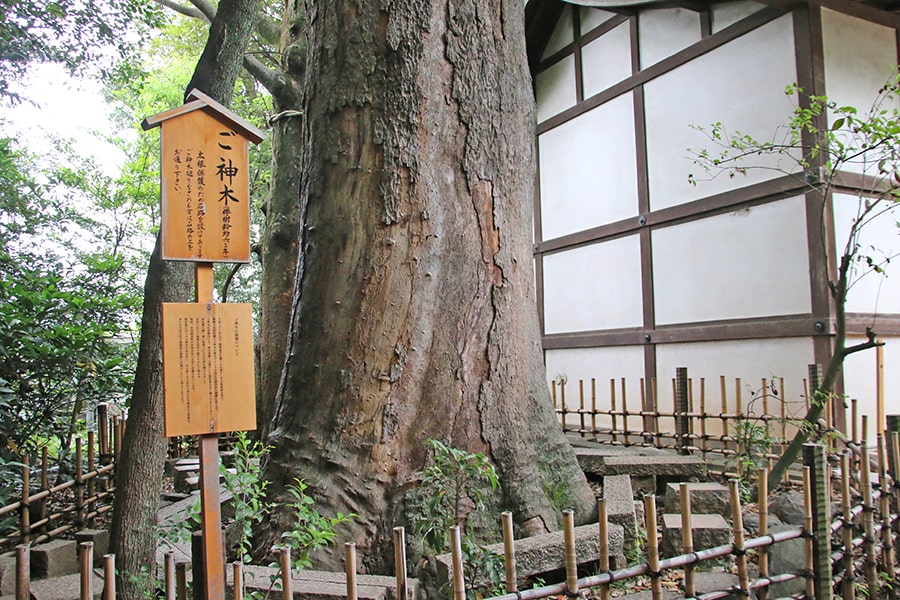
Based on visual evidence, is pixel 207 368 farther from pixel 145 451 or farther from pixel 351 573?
pixel 145 451

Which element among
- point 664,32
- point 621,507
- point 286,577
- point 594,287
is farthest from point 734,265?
point 286,577

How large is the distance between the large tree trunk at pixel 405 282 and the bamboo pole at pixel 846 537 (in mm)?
1259

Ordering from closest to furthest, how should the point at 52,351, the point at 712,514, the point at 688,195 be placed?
the point at 712,514, the point at 52,351, the point at 688,195

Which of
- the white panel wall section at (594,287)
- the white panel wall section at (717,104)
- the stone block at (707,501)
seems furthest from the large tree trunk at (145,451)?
the white panel wall section at (594,287)

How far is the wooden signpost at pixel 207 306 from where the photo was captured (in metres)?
2.23

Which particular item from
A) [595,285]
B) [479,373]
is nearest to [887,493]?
[479,373]

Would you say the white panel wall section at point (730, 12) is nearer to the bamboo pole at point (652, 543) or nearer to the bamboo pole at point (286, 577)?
the bamboo pole at point (652, 543)

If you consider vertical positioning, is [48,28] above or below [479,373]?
above

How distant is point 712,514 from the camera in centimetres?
376

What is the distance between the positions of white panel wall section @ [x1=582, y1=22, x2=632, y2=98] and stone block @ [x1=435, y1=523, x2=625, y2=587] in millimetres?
6513

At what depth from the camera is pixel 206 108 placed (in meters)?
2.45

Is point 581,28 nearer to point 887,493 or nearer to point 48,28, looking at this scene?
point 48,28

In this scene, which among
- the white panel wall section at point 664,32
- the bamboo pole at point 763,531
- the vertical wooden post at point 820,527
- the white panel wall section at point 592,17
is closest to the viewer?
the bamboo pole at point 763,531

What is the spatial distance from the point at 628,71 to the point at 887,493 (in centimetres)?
608
